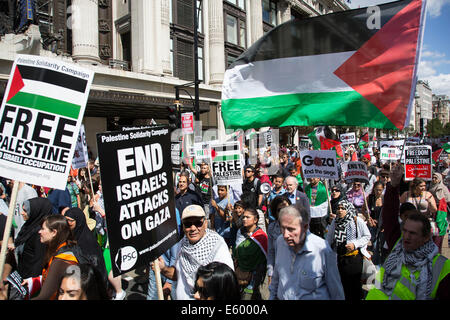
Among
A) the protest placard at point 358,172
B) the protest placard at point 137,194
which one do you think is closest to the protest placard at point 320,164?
Result: the protest placard at point 358,172

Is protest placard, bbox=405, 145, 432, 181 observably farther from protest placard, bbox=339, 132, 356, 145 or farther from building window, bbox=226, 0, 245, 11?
building window, bbox=226, 0, 245, 11

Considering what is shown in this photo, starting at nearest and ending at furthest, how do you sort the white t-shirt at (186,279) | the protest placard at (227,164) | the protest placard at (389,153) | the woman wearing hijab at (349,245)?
the white t-shirt at (186,279) < the woman wearing hijab at (349,245) < the protest placard at (227,164) < the protest placard at (389,153)

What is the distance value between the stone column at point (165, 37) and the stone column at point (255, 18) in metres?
9.98

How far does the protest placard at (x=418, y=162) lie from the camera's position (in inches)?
241

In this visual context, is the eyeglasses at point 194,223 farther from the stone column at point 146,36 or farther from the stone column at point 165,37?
the stone column at point 165,37

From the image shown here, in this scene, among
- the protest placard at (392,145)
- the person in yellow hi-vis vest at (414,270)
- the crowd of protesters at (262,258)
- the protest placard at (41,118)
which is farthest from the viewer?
the protest placard at (392,145)

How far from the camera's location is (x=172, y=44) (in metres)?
20.8

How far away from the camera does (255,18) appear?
27.0 m

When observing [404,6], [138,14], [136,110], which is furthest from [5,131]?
[138,14]

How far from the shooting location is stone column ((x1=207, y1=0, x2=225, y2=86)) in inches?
891

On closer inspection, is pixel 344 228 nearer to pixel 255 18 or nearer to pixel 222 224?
pixel 222 224

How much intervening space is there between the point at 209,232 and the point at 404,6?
9.64ft

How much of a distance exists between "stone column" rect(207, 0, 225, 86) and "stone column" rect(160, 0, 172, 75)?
440 cm
